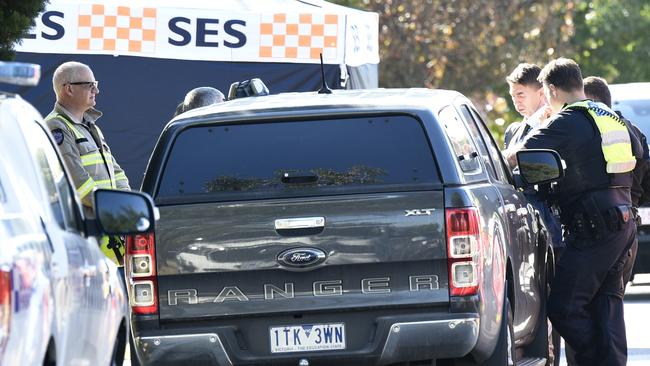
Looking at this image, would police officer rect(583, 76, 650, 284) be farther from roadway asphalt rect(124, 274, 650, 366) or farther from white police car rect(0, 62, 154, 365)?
white police car rect(0, 62, 154, 365)

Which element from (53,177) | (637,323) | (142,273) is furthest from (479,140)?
(637,323)

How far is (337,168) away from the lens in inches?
304

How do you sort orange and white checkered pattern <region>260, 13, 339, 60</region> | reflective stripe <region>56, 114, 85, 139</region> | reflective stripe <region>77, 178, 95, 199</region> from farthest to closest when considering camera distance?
orange and white checkered pattern <region>260, 13, 339, 60</region> → reflective stripe <region>56, 114, 85, 139</region> → reflective stripe <region>77, 178, 95, 199</region>

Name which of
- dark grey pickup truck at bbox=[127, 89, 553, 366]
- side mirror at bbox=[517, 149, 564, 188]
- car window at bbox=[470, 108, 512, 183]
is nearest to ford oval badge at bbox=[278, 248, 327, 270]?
dark grey pickup truck at bbox=[127, 89, 553, 366]

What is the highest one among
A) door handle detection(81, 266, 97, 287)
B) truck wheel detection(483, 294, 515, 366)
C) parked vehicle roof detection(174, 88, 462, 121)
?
parked vehicle roof detection(174, 88, 462, 121)

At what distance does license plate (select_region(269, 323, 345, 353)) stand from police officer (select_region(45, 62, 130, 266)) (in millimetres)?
2432

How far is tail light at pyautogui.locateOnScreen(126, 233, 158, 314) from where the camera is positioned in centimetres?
768

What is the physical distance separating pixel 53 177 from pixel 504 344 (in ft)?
8.55

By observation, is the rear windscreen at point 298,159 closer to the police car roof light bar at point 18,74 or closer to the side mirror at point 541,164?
the side mirror at point 541,164

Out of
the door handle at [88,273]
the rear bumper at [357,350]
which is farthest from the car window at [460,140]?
the door handle at [88,273]

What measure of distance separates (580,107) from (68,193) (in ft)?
13.7

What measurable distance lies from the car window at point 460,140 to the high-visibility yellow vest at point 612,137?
4.75 ft

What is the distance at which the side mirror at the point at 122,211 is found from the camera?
626 cm

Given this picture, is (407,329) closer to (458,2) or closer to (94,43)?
(94,43)
